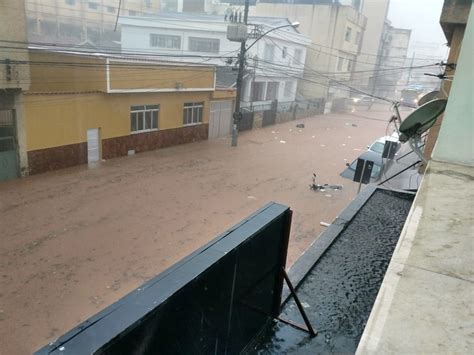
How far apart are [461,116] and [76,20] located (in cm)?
5026

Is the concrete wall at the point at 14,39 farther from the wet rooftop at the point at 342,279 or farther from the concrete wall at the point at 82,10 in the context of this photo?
the concrete wall at the point at 82,10

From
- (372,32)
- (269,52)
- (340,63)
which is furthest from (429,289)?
(372,32)

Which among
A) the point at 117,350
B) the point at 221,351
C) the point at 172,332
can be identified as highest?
the point at 117,350

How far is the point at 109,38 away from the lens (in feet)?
151

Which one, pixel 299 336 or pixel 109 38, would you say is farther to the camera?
pixel 109 38

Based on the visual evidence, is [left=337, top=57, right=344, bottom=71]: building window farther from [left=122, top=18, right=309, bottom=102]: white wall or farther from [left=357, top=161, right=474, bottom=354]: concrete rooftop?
[left=357, top=161, right=474, bottom=354]: concrete rooftop

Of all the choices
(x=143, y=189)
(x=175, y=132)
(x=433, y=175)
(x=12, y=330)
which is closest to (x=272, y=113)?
(x=175, y=132)

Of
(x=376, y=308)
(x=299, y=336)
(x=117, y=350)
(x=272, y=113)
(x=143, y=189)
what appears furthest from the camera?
(x=272, y=113)

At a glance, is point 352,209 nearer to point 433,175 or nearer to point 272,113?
point 433,175

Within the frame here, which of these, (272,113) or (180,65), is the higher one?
(180,65)

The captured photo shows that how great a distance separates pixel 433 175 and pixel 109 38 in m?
48.9

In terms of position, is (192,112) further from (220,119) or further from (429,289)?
(429,289)

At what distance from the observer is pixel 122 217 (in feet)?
35.6

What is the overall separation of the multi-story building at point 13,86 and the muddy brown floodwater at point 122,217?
926mm
